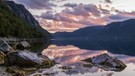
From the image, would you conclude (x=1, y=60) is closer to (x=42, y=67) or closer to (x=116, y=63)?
(x=42, y=67)

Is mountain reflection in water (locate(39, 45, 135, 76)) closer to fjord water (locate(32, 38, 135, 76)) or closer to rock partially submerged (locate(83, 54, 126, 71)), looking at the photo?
fjord water (locate(32, 38, 135, 76))

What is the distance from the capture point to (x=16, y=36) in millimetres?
163750

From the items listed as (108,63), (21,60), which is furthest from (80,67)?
(21,60)

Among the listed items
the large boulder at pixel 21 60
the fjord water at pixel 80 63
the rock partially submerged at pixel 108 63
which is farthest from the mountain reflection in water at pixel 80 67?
the large boulder at pixel 21 60

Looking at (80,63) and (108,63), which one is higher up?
(108,63)

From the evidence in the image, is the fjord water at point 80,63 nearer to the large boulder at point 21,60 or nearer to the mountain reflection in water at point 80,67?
the mountain reflection in water at point 80,67


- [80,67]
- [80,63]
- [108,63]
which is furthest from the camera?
[80,63]

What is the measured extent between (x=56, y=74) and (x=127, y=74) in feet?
28.1

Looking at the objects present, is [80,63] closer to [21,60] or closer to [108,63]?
[108,63]

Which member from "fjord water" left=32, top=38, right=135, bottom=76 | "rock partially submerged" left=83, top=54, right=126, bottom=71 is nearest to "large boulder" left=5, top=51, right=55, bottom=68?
"fjord water" left=32, top=38, right=135, bottom=76

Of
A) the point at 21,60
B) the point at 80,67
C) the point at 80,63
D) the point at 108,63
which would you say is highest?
the point at 21,60

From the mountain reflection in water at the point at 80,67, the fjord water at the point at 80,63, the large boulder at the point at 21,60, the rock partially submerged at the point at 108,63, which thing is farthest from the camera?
the rock partially submerged at the point at 108,63

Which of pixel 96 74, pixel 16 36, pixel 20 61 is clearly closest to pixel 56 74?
pixel 96 74

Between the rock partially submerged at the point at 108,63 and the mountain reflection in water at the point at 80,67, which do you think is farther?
the rock partially submerged at the point at 108,63
